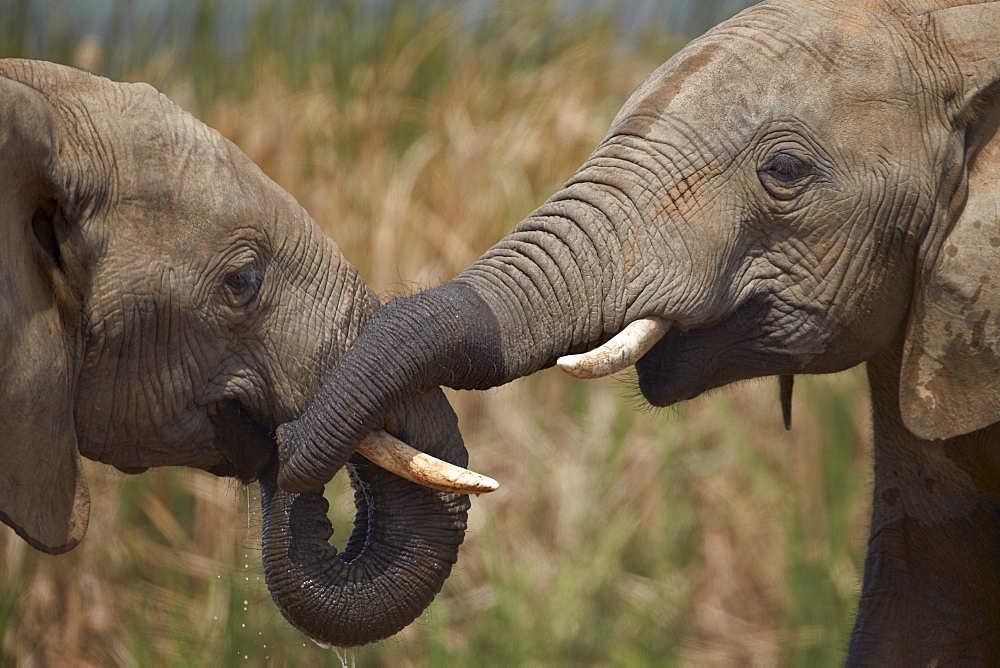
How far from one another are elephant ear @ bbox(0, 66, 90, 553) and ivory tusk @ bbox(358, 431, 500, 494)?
677 mm

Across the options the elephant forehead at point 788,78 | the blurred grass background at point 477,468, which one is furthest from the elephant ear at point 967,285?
the blurred grass background at point 477,468

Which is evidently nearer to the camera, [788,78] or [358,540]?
[788,78]

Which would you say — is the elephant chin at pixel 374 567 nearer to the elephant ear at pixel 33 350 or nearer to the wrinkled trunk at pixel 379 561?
the wrinkled trunk at pixel 379 561

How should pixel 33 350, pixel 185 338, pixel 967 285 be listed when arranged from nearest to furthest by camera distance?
pixel 33 350
pixel 967 285
pixel 185 338

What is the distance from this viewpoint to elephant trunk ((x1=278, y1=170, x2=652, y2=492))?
3.13 meters

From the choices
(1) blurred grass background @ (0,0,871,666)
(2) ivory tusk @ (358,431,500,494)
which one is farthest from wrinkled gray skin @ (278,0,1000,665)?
(1) blurred grass background @ (0,0,871,666)

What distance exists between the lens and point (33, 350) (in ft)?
9.98

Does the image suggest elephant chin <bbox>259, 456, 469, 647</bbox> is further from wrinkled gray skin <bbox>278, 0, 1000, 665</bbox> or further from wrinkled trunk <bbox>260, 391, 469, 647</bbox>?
wrinkled gray skin <bbox>278, 0, 1000, 665</bbox>

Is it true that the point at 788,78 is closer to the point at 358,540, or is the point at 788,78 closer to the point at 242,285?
the point at 242,285

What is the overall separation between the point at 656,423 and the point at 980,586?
273cm

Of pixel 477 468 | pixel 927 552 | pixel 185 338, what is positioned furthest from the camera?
pixel 477 468

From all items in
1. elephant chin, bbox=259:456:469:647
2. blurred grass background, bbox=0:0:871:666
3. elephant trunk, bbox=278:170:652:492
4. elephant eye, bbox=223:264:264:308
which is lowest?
blurred grass background, bbox=0:0:871:666

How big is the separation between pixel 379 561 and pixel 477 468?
109 inches

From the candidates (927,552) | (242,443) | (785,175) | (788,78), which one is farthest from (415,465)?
(927,552)
